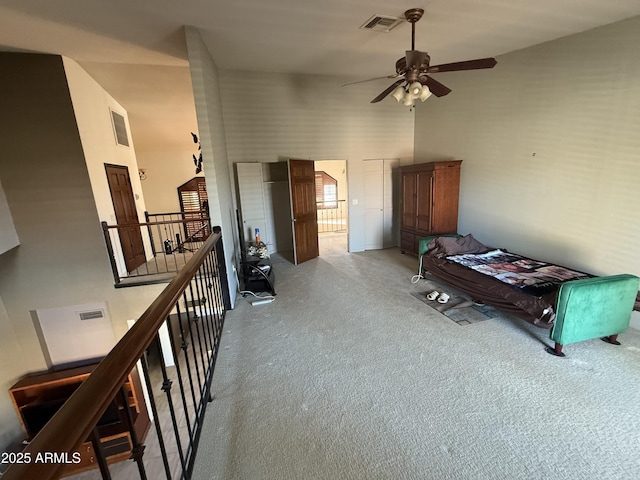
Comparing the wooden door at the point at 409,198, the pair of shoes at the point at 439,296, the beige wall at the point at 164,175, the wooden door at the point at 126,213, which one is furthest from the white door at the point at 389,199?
the beige wall at the point at 164,175

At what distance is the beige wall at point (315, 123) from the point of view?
5035mm

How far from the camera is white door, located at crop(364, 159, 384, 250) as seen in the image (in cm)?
598

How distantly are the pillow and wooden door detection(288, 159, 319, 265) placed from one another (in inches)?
91.9

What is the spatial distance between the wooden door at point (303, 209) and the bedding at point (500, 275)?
89.0 inches

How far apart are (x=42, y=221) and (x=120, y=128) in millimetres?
2428

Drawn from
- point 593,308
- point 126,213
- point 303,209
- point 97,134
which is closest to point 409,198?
point 303,209

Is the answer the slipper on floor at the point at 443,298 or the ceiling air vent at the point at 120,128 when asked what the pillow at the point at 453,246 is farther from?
the ceiling air vent at the point at 120,128

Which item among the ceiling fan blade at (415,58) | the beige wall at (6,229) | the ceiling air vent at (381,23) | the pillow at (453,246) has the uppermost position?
the ceiling air vent at (381,23)

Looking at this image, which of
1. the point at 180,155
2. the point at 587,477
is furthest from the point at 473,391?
the point at 180,155

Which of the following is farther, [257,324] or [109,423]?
[109,423]

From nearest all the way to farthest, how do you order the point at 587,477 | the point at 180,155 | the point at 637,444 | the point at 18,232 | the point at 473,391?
the point at 587,477
the point at 637,444
the point at 473,391
the point at 18,232
the point at 180,155

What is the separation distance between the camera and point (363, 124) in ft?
18.9

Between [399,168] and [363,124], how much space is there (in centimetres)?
115

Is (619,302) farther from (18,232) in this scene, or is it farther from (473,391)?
(18,232)
